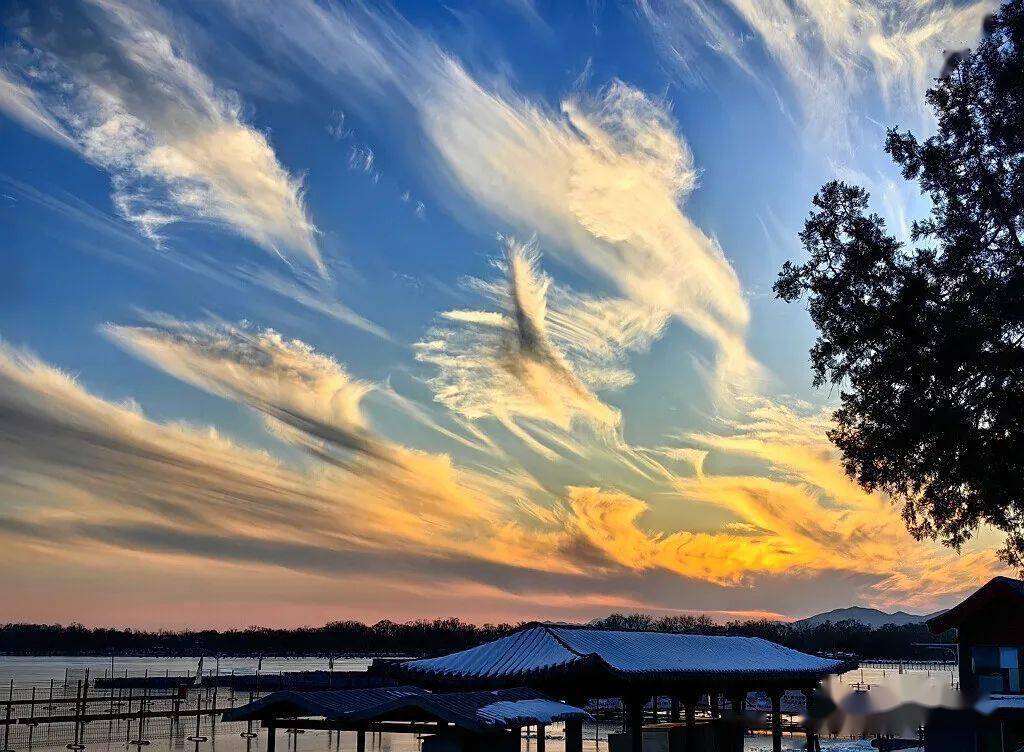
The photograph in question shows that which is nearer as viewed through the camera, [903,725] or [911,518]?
[911,518]

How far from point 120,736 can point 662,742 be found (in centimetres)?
6244

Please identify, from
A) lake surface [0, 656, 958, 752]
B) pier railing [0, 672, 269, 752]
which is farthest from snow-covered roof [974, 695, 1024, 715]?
pier railing [0, 672, 269, 752]

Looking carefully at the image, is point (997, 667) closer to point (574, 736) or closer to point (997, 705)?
point (997, 705)

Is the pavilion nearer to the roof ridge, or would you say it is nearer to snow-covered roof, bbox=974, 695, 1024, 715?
the roof ridge

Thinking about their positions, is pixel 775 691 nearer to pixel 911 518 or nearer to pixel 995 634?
pixel 995 634

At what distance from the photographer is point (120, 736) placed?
8100cm

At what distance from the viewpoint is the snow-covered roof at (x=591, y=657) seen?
27.2 metres

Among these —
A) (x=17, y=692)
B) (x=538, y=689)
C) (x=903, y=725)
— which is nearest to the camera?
(x=538, y=689)

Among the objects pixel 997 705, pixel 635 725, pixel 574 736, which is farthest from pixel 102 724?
pixel 997 705

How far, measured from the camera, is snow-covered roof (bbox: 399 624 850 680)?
27219 mm

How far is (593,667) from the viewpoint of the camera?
87.0ft

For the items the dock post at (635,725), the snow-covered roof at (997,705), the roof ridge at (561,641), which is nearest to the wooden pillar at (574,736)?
the roof ridge at (561,641)

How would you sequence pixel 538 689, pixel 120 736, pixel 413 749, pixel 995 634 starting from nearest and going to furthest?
pixel 538 689
pixel 995 634
pixel 413 749
pixel 120 736

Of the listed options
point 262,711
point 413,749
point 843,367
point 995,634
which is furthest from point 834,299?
point 413,749
